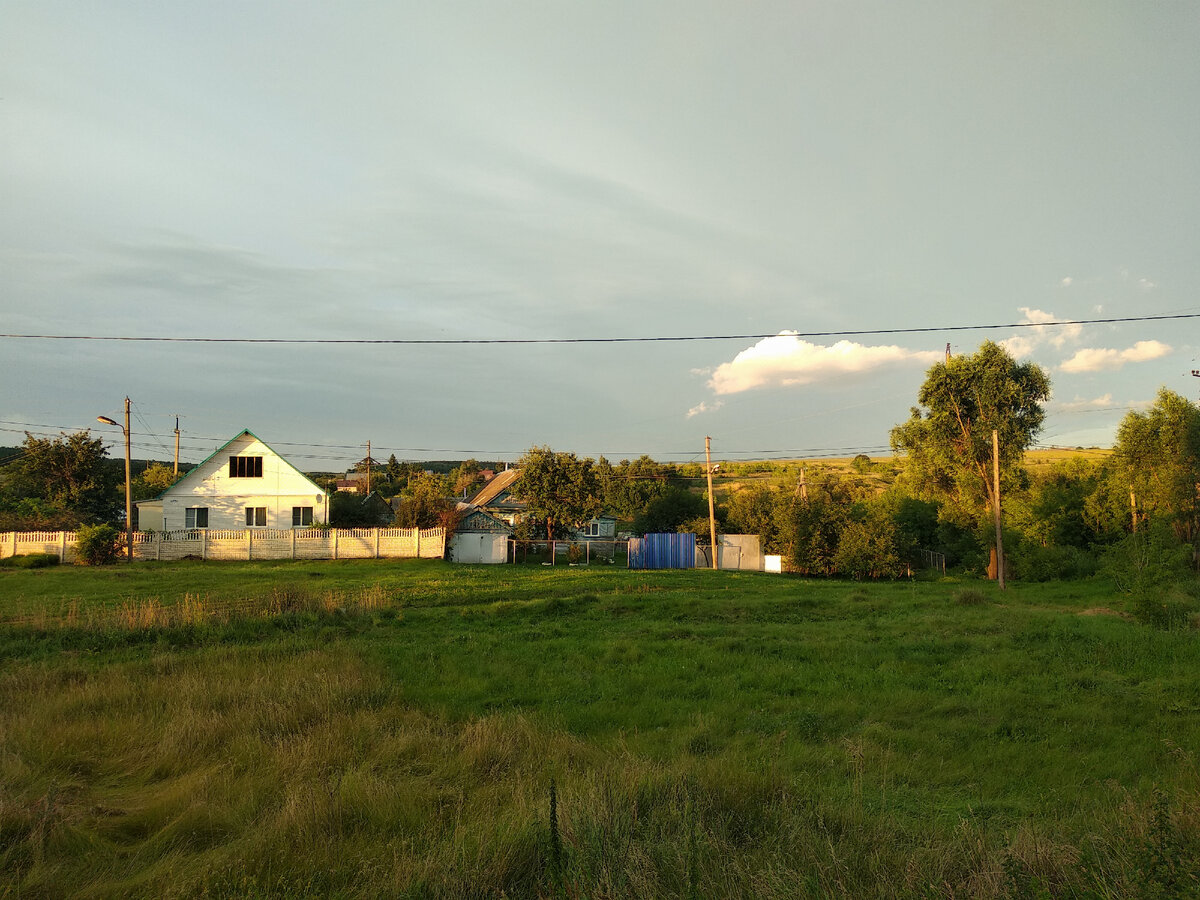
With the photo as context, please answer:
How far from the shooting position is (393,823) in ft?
16.9

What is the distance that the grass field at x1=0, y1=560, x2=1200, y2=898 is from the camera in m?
4.18

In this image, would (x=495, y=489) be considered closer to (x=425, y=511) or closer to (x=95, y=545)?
(x=425, y=511)

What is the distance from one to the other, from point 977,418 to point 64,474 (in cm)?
5143

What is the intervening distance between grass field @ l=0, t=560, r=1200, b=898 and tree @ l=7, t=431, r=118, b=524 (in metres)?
31.1

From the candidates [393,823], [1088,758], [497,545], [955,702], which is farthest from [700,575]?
[393,823]

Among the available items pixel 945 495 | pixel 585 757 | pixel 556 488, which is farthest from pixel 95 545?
pixel 945 495

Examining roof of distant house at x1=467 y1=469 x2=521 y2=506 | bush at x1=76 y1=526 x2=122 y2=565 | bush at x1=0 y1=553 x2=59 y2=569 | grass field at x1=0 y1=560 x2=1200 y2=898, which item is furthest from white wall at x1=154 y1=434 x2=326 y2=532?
grass field at x1=0 y1=560 x2=1200 y2=898

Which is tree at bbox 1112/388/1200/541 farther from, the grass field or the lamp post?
the lamp post

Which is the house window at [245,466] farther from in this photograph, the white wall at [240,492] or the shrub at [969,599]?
the shrub at [969,599]

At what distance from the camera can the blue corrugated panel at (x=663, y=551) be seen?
3681cm

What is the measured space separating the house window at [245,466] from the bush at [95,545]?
28.4ft

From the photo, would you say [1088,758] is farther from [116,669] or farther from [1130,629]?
[116,669]

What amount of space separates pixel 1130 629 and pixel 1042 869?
13.8 metres

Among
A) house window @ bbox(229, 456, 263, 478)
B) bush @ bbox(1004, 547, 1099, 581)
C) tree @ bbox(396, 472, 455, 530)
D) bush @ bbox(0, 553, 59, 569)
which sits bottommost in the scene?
bush @ bbox(1004, 547, 1099, 581)
